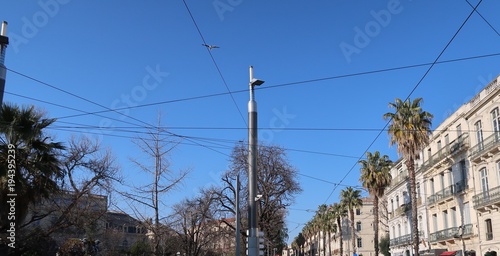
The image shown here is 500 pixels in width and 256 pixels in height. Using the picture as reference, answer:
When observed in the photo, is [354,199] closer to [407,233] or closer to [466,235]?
[407,233]

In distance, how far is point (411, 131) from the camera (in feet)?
122

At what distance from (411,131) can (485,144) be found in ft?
19.2

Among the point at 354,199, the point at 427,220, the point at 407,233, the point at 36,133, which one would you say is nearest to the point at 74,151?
the point at 36,133

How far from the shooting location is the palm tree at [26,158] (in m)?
14.6

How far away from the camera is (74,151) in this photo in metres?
27.5

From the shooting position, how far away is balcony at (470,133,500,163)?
30.9 meters

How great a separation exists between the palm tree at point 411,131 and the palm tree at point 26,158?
2801 centimetres

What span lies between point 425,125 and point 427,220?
1199cm

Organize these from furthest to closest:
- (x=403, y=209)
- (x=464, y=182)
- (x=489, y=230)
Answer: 1. (x=403, y=209)
2. (x=464, y=182)
3. (x=489, y=230)

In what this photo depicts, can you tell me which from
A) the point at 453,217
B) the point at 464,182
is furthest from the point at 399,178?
the point at 464,182

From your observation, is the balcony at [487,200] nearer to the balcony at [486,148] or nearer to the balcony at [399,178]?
the balcony at [486,148]

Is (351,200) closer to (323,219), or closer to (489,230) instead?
Result: (323,219)

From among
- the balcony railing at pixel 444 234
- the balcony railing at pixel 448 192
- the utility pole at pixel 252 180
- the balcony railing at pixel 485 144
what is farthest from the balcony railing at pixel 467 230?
the utility pole at pixel 252 180

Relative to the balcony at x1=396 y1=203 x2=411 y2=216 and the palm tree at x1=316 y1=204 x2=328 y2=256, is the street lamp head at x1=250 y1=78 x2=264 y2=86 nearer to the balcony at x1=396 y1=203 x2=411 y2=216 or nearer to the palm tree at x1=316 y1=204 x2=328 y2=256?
the balcony at x1=396 y1=203 x2=411 y2=216
